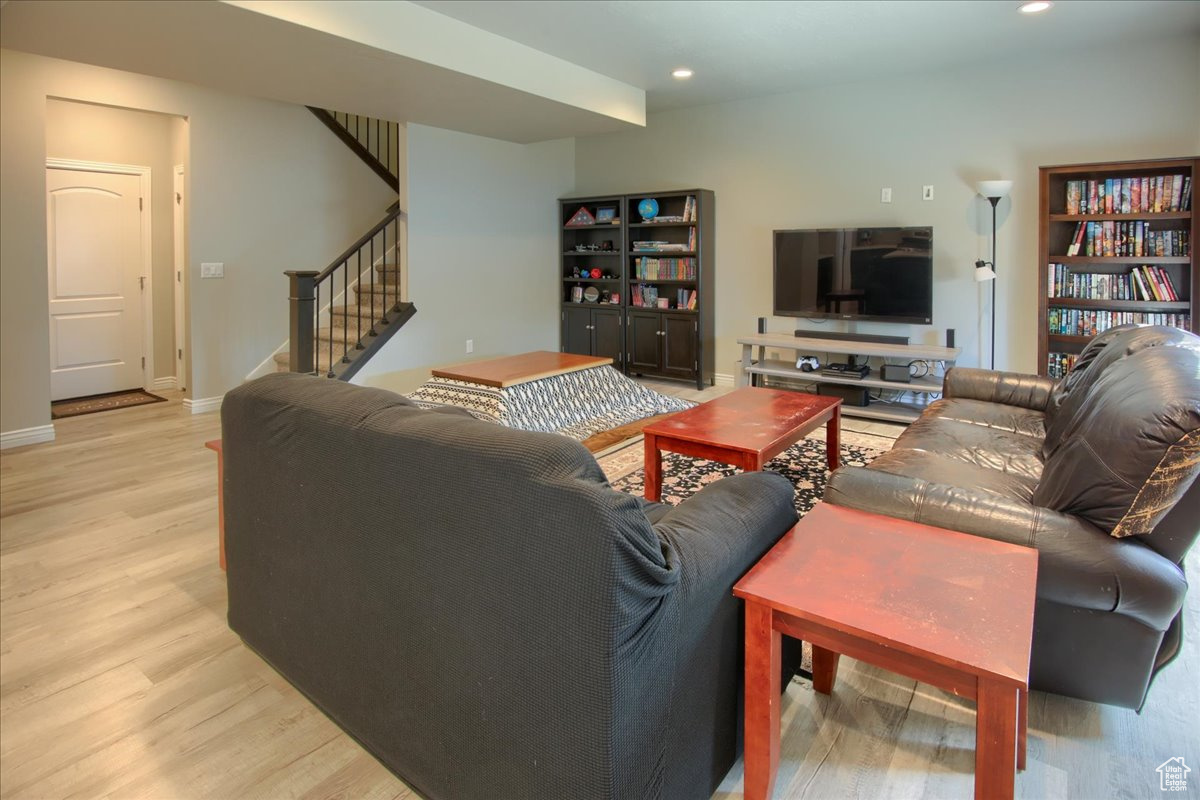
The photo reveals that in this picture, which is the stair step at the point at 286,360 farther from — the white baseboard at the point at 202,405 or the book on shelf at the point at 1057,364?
the book on shelf at the point at 1057,364

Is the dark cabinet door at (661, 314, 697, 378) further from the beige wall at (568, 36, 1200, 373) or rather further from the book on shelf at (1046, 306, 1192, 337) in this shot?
the book on shelf at (1046, 306, 1192, 337)

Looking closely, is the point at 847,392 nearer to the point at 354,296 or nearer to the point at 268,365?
the point at 354,296

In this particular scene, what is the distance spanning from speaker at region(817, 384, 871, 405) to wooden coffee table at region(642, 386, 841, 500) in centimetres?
154

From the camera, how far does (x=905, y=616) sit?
1298 mm

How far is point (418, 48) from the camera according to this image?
3.98 m

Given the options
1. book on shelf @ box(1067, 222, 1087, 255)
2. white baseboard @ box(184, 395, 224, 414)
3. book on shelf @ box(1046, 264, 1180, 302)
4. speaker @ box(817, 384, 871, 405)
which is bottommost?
white baseboard @ box(184, 395, 224, 414)

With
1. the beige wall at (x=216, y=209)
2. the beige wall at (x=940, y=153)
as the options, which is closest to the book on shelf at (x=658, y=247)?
the beige wall at (x=940, y=153)

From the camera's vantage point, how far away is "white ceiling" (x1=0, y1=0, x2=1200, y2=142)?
342 centimetres

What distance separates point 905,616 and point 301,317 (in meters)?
4.67

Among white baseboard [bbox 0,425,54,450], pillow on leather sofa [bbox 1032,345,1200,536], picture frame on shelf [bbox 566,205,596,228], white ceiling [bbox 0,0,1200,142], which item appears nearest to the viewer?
pillow on leather sofa [bbox 1032,345,1200,536]

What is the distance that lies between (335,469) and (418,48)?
10.7ft

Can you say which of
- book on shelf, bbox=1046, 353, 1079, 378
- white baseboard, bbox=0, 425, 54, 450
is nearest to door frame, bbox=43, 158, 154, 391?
white baseboard, bbox=0, 425, 54, 450

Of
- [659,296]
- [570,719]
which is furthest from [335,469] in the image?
[659,296]

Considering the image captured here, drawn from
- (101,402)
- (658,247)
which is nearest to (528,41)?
(658,247)
